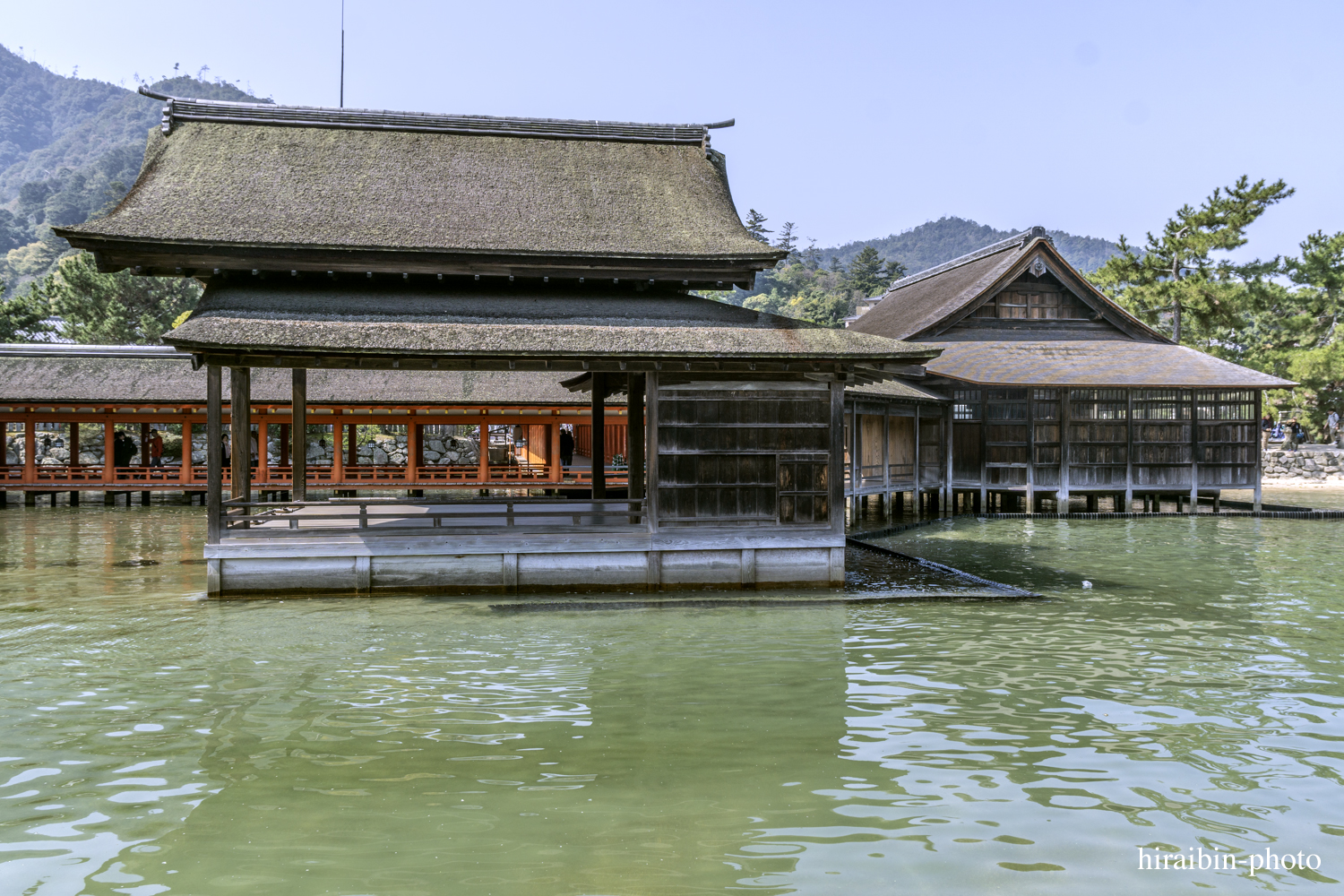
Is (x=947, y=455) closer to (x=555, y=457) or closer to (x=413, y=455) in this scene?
(x=555, y=457)

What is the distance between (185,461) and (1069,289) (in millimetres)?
29239

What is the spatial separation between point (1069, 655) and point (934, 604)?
320 centimetres

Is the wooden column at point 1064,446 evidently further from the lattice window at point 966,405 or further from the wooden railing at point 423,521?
the wooden railing at point 423,521

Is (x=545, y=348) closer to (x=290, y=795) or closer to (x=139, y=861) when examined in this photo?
(x=290, y=795)

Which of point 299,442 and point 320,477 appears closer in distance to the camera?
point 299,442

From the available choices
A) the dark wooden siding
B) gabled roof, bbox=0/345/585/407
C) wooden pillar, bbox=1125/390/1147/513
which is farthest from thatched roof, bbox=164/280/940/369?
wooden pillar, bbox=1125/390/1147/513

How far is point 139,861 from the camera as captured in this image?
220 inches

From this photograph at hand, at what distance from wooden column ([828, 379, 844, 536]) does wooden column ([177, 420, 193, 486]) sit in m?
23.5

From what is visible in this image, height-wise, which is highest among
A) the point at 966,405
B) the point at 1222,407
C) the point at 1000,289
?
the point at 1000,289

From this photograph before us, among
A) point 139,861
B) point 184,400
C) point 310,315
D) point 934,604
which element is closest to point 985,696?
point 934,604

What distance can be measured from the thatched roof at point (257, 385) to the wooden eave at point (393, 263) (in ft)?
39.4

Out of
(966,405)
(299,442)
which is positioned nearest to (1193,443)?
(966,405)

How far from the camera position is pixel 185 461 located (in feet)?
99.2

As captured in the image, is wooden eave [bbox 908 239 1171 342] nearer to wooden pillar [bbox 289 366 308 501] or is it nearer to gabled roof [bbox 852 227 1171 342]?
gabled roof [bbox 852 227 1171 342]
